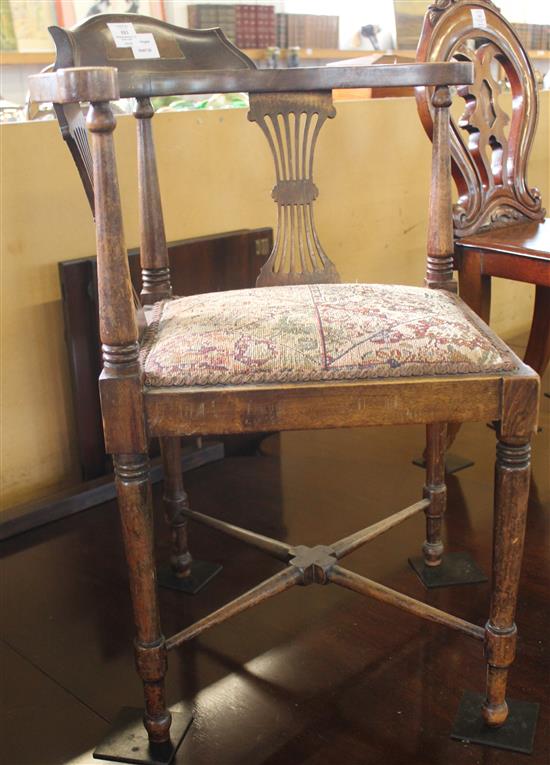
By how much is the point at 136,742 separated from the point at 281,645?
0.26 meters

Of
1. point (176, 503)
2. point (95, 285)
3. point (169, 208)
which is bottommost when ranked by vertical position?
point (176, 503)

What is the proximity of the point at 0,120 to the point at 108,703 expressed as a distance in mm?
1061

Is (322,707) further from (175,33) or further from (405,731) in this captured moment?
(175,33)

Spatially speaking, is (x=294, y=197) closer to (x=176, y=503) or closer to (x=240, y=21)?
(x=176, y=503)

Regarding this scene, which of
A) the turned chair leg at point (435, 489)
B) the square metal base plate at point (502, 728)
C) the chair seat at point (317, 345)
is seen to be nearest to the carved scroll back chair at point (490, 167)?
the turned chair leg at point (435, 489)

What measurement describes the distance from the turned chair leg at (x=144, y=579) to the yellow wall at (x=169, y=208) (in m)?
0.70

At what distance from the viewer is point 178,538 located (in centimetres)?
137

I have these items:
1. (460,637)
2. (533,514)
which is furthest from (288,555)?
(533,514)

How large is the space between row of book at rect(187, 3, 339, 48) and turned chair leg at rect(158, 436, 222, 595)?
144 inches

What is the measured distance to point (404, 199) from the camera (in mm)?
2273

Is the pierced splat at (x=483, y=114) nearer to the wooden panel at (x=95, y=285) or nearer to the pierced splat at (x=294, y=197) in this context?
the wooden panel at (x=95, y=285)

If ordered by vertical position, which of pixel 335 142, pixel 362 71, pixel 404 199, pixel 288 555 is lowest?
pixel 288 555

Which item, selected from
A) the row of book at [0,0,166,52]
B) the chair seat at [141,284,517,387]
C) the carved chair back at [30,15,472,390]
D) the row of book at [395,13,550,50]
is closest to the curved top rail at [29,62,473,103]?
the carved chair back at [30,15,472,390]

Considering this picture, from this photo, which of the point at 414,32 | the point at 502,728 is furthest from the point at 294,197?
the point at 414,32
